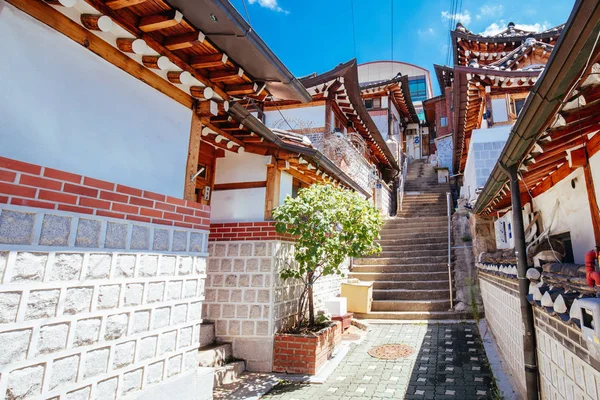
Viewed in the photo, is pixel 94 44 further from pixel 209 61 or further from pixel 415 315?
pixel 415 315

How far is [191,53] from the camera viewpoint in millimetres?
3256

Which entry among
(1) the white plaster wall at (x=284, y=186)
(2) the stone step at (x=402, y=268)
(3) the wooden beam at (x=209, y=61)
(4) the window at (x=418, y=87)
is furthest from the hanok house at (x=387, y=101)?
(3) the wooden beam at (x=209, y=61)

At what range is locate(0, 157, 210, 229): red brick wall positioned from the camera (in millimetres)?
2109

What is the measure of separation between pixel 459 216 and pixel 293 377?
9281mm

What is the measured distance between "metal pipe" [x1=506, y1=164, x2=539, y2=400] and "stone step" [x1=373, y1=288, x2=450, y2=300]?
5462 mm

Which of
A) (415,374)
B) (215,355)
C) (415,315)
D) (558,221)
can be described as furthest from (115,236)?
(415,315)

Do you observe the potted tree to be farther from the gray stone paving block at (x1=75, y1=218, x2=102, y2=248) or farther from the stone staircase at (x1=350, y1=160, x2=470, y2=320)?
the gray stone paving block at (x1=75, y1=218, x2=102, y2=248)

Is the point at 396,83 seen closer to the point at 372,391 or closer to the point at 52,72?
the point at 372,391

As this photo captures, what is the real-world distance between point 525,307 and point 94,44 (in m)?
4.57

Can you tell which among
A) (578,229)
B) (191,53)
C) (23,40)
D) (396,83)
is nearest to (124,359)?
(23,40)

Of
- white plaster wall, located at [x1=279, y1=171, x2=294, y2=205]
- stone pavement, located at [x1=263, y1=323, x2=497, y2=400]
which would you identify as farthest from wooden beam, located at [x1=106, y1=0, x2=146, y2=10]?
stone pavement, located at [x1=263, y1=323, x2=497, y2=400]

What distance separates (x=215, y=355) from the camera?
4965 millimetres

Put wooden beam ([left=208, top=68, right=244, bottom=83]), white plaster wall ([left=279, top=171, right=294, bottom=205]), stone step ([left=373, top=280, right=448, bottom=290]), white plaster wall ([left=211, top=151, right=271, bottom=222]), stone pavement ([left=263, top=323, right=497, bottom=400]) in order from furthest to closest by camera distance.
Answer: stone step ([left=373, top=280, right=448, bottom=290]) → white plaster wall ([left=279, top=171, right=294, bottom=205]) → white plaster wall ([left=211, top=151, right=271, bottom=222]) → stone pavement ([left=263, top=323, right=497, bottom=400]) → wooden beam ([left=208, top=68, right=244, bottom=83])

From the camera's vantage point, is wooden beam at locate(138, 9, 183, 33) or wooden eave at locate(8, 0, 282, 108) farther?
wooden beam at locate(138, 9, 183, 33)
